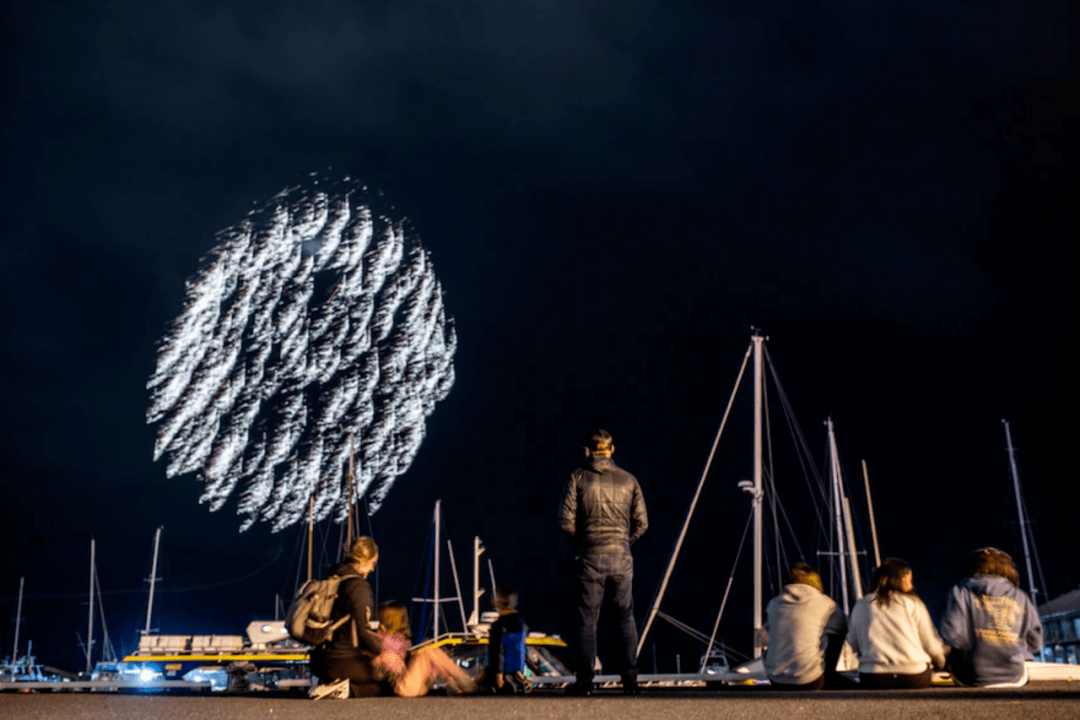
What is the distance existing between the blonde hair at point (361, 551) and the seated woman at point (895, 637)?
13.6ft

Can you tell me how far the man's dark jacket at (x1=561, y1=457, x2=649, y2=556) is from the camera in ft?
28.5

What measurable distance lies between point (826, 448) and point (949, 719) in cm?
3717

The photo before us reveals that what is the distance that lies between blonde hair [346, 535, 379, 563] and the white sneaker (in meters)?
1.03

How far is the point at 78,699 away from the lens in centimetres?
866

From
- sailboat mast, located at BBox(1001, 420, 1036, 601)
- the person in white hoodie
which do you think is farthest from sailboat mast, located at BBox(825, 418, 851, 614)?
the person in white hoodie

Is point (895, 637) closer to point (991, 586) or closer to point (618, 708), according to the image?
point (991, 586)

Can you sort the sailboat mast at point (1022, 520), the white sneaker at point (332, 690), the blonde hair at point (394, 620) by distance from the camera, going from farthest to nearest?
the sailboat mast at point (1022, 520) < the blonde hair at point (394, 620) < the white sneaker at point (332, 690)

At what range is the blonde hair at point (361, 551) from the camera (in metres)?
8.84

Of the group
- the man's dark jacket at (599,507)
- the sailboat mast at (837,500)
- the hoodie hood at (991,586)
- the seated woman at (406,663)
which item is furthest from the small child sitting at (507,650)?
the sailboat mast at (837,500)

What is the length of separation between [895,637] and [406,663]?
418 cm

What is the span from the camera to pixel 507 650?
997 centimetres

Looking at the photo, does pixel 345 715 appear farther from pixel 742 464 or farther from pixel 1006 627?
pixel 742 464

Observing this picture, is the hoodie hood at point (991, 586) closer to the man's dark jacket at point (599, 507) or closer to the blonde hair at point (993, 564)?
the blonde hair at point (993, 564)

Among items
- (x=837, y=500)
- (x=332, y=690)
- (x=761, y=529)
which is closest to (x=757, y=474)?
(x=761, y=529)
